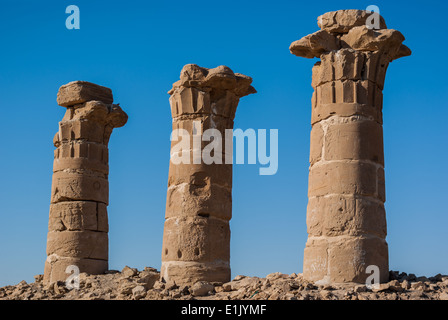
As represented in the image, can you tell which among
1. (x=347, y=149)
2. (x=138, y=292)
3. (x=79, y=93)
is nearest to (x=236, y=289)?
(x=138, y=292)

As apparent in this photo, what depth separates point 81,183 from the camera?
19.5 m

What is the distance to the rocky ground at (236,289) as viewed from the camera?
12.4m

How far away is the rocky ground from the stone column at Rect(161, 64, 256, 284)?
21.8 inches

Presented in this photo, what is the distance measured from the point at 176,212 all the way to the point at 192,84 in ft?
9.35

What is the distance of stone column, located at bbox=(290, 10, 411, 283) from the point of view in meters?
13.1

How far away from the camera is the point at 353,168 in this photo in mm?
13422

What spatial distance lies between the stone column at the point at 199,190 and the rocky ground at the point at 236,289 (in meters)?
0.55

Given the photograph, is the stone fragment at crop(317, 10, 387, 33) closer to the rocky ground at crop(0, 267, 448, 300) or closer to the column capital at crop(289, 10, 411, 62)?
the column capital at crop(289, 10, 411, 62)

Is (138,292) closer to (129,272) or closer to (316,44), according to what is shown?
(129,272)

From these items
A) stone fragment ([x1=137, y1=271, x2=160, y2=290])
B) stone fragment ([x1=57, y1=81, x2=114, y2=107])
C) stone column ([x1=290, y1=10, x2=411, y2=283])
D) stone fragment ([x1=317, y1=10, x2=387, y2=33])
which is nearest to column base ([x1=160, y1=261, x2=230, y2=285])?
stone fragment ([x1=137, y1=271, x2=160, y2=290])

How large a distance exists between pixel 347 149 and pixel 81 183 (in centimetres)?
853

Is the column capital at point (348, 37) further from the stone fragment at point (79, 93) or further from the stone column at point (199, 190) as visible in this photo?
the stone fragment at point (79, 93)
